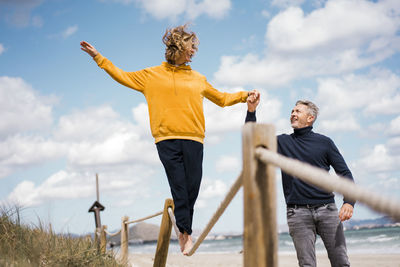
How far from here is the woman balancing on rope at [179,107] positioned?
133 inches

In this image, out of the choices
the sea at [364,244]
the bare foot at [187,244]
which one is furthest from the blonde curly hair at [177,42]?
the sea at [364,244]

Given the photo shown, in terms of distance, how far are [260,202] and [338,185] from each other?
49cm

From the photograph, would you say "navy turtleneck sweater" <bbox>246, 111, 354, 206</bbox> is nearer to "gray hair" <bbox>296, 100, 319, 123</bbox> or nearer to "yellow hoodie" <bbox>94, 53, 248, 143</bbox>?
"gray hair" <bbox>296, 100, 319, 123</bbox>

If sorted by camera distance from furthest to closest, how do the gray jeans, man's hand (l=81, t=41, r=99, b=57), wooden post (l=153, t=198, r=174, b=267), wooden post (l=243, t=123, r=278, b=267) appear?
wooden post (l=153, t=198, r=174, b=267), man's hand (l=81, t=41, r=99, b=57), the gray jeans, wooden post (l=243, t=123, r=278, b=267)

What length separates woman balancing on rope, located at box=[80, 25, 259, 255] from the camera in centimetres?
337

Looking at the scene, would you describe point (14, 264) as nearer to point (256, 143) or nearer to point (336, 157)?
point (256, 143)

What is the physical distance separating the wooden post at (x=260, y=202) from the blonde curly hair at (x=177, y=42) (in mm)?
2054

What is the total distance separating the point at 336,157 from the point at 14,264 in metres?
2.62

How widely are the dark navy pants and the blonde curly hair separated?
0.76m

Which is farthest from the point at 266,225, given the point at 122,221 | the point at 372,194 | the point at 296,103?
the point at 122,221

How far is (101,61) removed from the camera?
3.64m

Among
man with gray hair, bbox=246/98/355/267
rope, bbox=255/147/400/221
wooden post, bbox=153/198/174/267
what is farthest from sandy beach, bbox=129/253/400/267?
rope, bbox=255/147/400/221

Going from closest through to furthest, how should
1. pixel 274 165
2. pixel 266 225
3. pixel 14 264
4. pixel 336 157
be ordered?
pixel 274 165 → pixel 266 225 → pixel 14 264 → pixel 336 157

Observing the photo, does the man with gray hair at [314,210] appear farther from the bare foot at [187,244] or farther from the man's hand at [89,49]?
the man's hand at [89,49]
